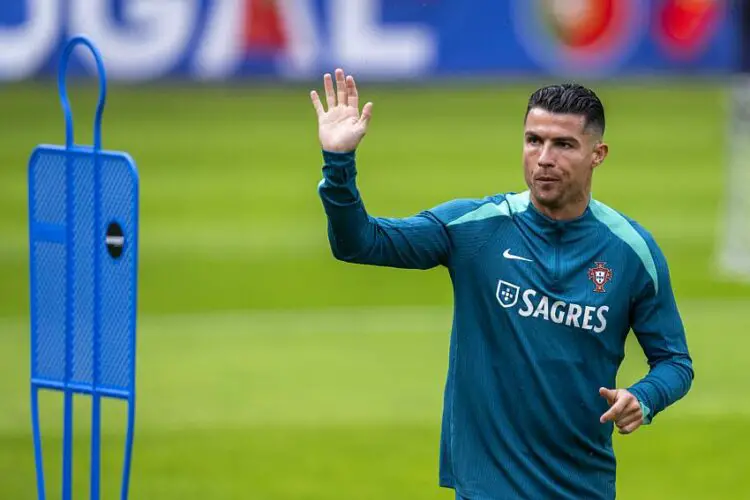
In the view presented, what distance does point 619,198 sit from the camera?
73.0ft

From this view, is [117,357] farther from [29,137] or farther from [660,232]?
[29,137]

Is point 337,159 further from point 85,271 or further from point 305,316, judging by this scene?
point 305,316

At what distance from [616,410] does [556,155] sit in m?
0.88

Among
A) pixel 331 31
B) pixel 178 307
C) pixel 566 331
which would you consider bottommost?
pixel 178 307

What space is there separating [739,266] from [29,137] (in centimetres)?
1425

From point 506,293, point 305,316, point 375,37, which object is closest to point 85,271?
point 506,293

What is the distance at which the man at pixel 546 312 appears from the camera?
544 centimetres

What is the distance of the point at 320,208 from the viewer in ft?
73.6

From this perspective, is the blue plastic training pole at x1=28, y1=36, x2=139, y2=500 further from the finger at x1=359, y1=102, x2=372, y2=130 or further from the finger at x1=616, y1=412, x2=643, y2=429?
the finger at x1=616, y1=412, x2=643, y2=429

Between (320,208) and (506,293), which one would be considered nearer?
(506,293)

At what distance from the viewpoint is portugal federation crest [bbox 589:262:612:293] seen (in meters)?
5.48

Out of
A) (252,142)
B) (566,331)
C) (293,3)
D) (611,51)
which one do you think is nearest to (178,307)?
(293,3)

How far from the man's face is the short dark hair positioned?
0.06 ft

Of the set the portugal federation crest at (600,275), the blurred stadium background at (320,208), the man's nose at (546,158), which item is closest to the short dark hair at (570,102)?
the man's nose at (546,158)
